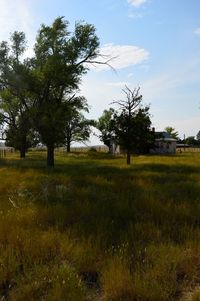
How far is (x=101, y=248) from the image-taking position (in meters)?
6.95

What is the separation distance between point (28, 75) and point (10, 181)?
15.7 m

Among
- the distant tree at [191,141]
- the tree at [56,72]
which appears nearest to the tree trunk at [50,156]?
the tree at [56,72]

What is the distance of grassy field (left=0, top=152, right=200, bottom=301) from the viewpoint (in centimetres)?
539

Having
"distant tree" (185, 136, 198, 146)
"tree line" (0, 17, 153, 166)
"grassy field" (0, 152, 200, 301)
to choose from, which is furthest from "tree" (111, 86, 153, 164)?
"distant tree" (185, 136, 198, 146)

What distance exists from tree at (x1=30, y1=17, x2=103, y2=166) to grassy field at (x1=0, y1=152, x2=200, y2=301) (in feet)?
62.0

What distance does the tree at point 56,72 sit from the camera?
30734 millimetres

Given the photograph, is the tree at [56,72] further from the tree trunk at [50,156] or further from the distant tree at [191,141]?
the distant tree at [191,141]

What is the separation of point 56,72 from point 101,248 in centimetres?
2518

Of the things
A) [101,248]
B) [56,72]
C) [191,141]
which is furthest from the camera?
[191,141]

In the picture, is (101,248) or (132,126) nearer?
(101,248)

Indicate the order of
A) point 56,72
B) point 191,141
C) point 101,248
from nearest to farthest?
point 101,248, point 56,72, point 191,141

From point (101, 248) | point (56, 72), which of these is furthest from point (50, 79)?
point (101, 248)

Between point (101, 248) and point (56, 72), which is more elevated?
point (56, 72)

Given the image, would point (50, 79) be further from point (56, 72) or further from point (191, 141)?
point (191, 141)
